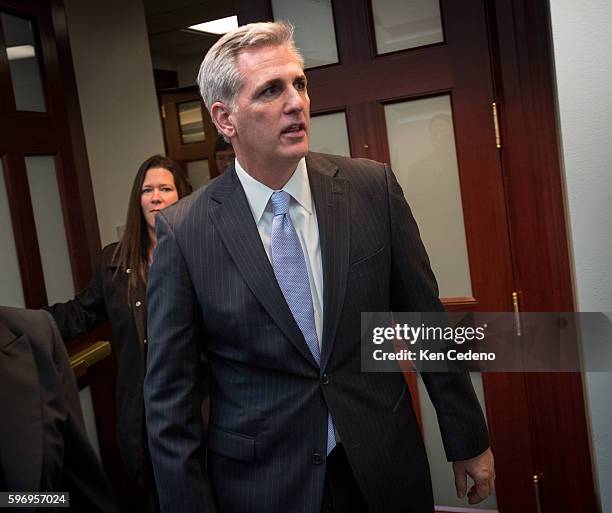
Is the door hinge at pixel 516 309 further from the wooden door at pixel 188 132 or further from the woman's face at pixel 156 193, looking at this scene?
the wooden door at pixel 188 132

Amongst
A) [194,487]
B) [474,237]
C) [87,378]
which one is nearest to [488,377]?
[474,237]

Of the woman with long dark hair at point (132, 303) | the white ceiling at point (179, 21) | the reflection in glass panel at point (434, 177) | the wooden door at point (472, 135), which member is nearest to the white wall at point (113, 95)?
the woman with long dark hair at point (132, 303)

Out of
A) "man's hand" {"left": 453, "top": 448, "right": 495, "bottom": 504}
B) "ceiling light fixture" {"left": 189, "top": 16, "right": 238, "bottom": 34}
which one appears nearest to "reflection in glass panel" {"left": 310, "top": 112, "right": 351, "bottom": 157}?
"man's hand" {"left": 453, "top": 448, "right": 495, "bottom": 504}

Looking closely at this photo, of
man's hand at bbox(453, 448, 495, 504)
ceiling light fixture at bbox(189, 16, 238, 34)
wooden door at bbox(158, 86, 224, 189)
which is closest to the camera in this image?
man's hand at bbox(453, 448, 495, 504)

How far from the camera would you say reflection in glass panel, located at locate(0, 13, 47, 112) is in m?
2.90

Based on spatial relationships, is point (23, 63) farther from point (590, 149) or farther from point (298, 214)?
point (590, 149)

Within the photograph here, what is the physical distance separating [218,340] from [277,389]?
172 mm

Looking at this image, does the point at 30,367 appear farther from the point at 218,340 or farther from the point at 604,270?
the point at 604,270

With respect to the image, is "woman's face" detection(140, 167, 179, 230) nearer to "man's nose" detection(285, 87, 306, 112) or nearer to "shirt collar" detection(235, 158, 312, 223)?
"shirt collar" detection(235, 158, 312, 223)

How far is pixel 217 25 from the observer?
6270 mm

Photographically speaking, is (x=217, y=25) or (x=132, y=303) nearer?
(x=132, y=303)

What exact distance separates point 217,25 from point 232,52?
496 centimetres

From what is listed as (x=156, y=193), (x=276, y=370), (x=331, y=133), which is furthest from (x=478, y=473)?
(x=156, y=193)

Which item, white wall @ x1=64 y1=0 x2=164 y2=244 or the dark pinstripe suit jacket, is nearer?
the dark pinstripe suit jacket
